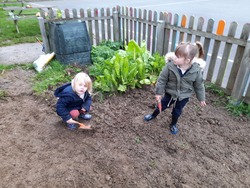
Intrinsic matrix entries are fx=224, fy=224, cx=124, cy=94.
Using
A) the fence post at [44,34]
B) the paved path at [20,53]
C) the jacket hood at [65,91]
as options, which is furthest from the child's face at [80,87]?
the paved path at [20,53]

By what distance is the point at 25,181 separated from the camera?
239 cm

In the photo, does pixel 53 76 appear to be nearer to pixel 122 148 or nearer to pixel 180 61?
pixel 122 148

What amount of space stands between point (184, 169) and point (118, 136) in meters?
0.96

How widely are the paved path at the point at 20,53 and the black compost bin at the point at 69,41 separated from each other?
0.86m

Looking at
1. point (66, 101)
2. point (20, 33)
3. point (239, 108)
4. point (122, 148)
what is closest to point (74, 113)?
point (66, 101)

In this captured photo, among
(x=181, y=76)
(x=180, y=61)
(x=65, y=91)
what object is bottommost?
(x=65, y=91)

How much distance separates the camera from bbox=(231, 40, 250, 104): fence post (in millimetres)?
3433

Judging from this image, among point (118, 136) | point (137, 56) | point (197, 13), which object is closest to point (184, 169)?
point (118, 136)

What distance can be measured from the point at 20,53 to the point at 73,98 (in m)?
4.00

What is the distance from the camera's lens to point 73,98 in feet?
9.86

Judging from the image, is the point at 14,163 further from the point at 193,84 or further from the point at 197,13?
the point at 197,13

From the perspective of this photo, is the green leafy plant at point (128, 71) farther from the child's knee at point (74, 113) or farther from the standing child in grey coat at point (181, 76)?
the standing child in grey coat at point (181, 76)

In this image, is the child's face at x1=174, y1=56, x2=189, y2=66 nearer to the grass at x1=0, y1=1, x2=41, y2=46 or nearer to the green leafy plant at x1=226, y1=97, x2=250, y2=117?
the green leafy plant at x1=226, y1=97, x2=250, y2=117

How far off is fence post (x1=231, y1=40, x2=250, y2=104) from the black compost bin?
3.35m
